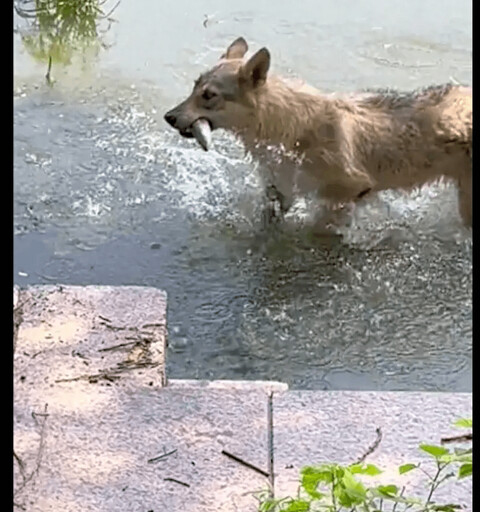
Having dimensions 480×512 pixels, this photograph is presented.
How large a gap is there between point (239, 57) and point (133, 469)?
2.37 meters

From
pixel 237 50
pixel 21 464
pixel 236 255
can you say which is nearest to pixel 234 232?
pixel 236 255

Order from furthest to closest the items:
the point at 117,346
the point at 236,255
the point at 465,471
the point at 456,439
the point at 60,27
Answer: the point at 60,27
the point at 236,255
the point at 117,346
the point at 456,439
the point at 465,471

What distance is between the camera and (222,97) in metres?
4.13

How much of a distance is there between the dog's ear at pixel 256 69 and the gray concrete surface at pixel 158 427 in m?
1.48

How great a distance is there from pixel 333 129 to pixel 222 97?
1.53 ft

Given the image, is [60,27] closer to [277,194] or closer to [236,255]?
[277,194]

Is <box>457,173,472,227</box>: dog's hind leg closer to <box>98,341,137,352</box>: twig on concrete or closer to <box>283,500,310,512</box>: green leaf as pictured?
<box>98,341,137,352</box>: twig on concrete

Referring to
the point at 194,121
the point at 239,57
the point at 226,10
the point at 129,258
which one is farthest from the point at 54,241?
the point at 226,10

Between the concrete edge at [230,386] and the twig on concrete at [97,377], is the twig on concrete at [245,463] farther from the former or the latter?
the twig on concrete at [97,377]

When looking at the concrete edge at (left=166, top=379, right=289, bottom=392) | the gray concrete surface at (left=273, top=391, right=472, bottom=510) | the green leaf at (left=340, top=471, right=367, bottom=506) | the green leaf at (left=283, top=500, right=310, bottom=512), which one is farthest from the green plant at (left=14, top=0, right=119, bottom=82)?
the green leaf at (left=340, top=471, right=367, bottom=506)

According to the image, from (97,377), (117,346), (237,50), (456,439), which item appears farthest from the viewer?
(237,50)

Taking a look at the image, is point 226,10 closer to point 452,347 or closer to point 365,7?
point 365,7

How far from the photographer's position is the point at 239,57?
4.28 meters

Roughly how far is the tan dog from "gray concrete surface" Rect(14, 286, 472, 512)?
147 centimetres
